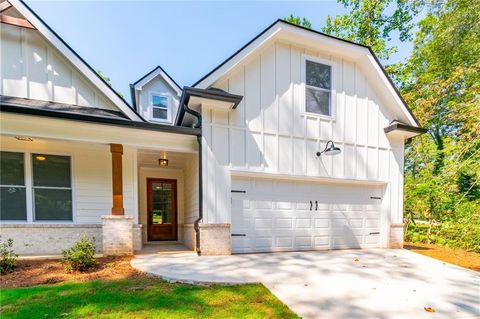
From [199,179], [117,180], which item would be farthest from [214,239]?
[117,180]

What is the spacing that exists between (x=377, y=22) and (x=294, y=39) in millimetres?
12117

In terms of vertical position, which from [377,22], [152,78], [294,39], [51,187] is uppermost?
[377,22]

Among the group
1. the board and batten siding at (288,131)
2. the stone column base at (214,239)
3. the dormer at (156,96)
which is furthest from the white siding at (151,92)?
the stone column base at (214,239)

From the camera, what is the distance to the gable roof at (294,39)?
5.82 metres

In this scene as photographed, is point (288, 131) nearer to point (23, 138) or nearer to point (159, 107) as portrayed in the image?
point (23, 138)

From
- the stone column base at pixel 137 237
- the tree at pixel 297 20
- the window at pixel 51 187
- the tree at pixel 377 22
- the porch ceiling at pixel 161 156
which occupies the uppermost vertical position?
the tree at pixel 297 20

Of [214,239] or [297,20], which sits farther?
[297,20]

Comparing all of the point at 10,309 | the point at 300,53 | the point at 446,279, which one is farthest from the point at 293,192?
the point at 10,309

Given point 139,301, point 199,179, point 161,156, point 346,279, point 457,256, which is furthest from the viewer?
point 161,156

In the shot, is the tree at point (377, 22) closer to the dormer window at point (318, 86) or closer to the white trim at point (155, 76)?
the dormer window at point (318, 86)

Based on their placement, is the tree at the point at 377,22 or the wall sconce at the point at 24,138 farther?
the tree at the point at 377,22

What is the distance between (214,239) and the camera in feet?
18.6

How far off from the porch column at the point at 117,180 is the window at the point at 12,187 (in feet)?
7.77

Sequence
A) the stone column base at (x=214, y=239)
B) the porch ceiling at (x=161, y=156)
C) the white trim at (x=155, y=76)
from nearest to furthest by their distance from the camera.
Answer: the stone column base at (x=214, y=239)
the porch ceiling at (x=161, y=156)
the white trim at (x=155, y=76)
